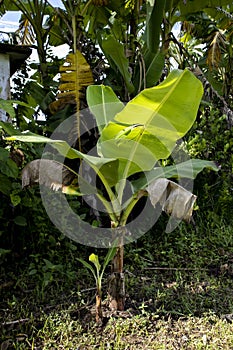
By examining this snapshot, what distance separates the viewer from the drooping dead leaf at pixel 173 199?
155cm

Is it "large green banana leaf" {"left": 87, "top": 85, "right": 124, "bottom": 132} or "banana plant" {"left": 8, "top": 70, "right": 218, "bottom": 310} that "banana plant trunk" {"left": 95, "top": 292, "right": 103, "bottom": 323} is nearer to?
"banana plant" {"left": 8, "top": 70, "right": 218, "bottom": 310}

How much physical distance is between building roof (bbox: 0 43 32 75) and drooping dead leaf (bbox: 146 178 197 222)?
2.10m

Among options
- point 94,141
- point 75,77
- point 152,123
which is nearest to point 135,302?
point 152,123

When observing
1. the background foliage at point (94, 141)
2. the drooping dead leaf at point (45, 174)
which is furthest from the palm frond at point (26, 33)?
the drooping dead leaf at point (45, 174)

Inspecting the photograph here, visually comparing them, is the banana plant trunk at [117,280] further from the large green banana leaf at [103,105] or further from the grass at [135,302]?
the large green banana leaf at [103,105]

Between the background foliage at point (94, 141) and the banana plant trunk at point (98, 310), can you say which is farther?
the background foliage at point (94, 141)

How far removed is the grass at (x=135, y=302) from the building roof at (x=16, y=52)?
1.73m

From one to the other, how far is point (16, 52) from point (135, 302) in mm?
2277

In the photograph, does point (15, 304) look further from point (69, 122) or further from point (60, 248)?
point (69, 122)

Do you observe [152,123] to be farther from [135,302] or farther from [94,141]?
[94,141]

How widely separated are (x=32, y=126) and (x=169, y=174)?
1.32 m

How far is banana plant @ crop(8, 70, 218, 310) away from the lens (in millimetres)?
1540

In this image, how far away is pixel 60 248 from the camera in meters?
2.68

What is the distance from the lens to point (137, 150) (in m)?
1.80
